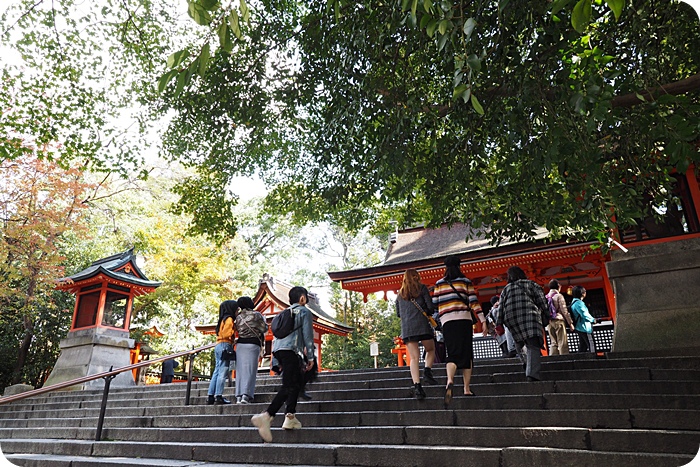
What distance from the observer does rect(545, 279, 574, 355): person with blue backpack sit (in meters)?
7.65

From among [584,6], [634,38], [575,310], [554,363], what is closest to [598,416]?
[554,363]

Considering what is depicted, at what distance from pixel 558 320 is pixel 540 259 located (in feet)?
12.8

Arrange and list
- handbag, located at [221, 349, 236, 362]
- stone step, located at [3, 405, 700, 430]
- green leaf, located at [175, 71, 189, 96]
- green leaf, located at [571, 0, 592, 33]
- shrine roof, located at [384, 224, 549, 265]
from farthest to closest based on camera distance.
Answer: shrine roof, located at [384, 224, 549, 265] → handbag, located at [221, 349, 236, 362] → stone step, located at [3, 405, 700, 430] → green leaf, located at [175, 71, 189, 96] → green leaf, located at [571, 0, 592, 33]

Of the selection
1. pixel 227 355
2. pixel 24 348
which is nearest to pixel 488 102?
pixel 227 355

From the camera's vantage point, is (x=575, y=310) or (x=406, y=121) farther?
(x=575, y=310)

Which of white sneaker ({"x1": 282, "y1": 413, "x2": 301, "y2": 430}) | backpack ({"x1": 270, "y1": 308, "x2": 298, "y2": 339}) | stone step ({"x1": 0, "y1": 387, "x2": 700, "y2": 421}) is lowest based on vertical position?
white sneaker ({"x1": 282, "y1": 413, "x2": 301, "y2": 430})

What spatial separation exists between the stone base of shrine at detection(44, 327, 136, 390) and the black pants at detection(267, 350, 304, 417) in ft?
33.1

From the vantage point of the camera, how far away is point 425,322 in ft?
17.0

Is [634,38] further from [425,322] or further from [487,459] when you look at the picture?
[487,459]

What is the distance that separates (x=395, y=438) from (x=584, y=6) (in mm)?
3745

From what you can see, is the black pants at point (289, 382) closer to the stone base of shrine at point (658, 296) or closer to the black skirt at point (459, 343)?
the black skirt at point (459, 343)

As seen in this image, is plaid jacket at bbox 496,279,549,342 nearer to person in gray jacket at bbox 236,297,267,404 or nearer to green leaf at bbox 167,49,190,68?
person in gray jacket at bbox 236,297,267,404

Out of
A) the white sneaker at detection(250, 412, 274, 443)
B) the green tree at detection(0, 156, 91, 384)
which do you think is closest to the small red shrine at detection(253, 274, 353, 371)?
the green tree at detection(0, 156, 91, 384)

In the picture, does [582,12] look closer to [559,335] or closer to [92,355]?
[559,335]
